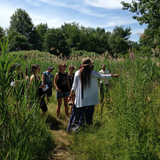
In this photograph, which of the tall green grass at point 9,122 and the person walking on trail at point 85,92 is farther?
the person walking on trail at point 85,92

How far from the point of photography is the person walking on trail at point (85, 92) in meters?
2.96

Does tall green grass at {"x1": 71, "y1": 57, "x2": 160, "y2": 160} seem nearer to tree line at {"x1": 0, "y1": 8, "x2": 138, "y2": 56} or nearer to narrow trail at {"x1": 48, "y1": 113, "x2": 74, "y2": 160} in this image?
narrow trail at {"x1": 48, "y1": 113, "x2": 74, "y2": 160}

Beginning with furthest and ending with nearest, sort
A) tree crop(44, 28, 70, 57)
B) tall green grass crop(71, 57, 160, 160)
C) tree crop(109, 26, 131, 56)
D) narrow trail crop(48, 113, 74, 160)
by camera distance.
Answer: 1. tree crop(109, 26, 131, 56)
2. tree crop(44, 28, 70, 57)
3. narrow trail crop(48, 113, 74, 160)
4. tall green grass crop(71, 57, 160, 160)

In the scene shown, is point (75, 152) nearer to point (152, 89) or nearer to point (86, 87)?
point (86, 87)

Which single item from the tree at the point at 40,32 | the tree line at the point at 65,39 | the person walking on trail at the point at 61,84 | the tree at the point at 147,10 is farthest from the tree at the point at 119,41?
the person walking on trail at the point at 61,84

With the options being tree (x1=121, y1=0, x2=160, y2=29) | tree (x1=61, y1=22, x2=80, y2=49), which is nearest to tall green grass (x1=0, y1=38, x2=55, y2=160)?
tree (x1=121, y1=0, x2=160, y2=29)

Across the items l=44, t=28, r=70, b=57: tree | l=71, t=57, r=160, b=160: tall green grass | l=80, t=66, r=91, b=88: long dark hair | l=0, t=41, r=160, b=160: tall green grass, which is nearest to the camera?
l=0, t=41, r=160, b=160: tall green grass

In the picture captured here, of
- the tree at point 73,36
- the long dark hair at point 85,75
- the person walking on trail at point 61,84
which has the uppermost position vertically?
the tree at point 73,36

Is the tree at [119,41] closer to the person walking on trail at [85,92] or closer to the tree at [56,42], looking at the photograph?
the tree at [56,42]

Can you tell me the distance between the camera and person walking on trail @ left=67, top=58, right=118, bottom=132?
2.96 metres

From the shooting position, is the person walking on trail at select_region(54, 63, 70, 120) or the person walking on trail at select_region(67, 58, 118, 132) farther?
the person walking on trail at select_region(54, 63, 70, 120)

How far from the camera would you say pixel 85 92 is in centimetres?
304

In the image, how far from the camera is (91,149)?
7.66ft

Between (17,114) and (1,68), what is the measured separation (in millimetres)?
637
